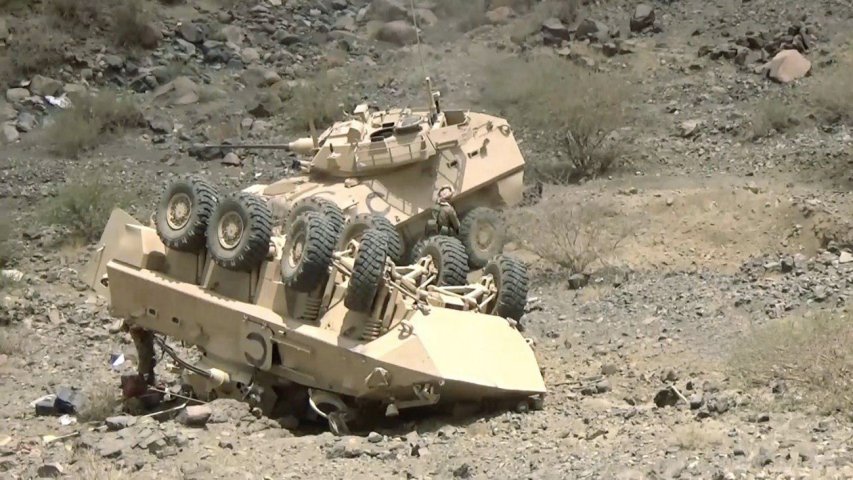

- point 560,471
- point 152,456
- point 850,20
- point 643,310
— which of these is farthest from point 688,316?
point 850,20

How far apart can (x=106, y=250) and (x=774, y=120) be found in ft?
45.7

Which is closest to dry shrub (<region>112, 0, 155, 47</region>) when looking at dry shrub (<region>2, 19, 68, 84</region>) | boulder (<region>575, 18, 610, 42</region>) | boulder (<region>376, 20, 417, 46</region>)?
dry shrub (<region>2, 19, 68, 84</region>)

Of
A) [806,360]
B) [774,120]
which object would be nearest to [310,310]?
[806,360]

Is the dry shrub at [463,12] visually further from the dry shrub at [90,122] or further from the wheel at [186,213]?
the wheel at [186,213]

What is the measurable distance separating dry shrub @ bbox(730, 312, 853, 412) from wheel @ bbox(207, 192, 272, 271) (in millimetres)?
4289

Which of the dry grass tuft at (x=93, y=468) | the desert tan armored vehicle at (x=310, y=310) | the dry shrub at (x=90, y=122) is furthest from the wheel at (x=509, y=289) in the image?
the dry shrub at (x=90, y=122)

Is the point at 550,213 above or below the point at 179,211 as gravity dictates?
below

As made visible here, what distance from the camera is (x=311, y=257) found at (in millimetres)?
10773

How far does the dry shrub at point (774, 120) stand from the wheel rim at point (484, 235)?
8098 mm

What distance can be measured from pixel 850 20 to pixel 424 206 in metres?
15.2

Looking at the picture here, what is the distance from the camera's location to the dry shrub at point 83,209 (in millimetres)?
19516

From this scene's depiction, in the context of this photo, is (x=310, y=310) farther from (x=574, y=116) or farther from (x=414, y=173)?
(x=574, y=116)

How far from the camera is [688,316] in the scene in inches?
516

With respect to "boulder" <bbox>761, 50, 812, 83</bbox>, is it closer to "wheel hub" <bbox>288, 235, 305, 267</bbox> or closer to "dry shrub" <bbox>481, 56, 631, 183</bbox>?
"dry shrub" <bbox>481, 56, 631, 183</bbox>
